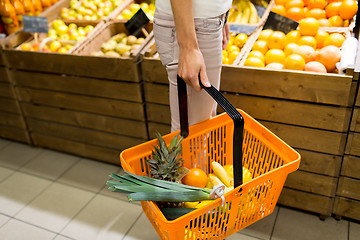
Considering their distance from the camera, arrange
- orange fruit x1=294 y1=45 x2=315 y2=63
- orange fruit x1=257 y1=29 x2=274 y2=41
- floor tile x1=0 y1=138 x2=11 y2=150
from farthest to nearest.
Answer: floor tile x1=0 y1=138 x2=11 y2=150
orange fruit x1=257 y1=29 x2=274 y2=41
orange fruit x1=294 y1=45 x2=315 y2=63

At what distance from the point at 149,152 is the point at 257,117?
2.71ft

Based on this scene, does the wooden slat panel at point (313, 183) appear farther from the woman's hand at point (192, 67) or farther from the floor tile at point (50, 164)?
the floor tile at point (50, 164)

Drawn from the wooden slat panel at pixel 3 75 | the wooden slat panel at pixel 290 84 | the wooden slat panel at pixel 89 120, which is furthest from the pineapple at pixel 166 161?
the wooden slat panel at pixel 3 75

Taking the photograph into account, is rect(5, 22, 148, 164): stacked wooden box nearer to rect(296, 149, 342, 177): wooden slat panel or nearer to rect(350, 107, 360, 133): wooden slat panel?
rect(296, 149, 342, 177): wooden slat panel

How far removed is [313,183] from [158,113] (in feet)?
3.45

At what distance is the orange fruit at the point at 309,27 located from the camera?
6.24 ft

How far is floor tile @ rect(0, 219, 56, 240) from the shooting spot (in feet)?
6.34

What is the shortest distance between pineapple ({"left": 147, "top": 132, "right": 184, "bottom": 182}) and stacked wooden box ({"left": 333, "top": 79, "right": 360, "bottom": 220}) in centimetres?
96

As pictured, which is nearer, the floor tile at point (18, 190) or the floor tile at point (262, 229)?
the floor tile at point (262, 229)

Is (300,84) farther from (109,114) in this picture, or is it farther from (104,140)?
(104,140)

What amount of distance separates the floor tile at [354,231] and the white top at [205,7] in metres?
1.48

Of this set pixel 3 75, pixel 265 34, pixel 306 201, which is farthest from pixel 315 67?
pixel 3 75

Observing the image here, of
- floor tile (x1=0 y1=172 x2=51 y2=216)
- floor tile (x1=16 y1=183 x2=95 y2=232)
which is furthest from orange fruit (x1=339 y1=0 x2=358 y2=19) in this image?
floor tile (x1=0 y1=172 x2=51 y2=216)

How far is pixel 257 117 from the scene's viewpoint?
184cm
